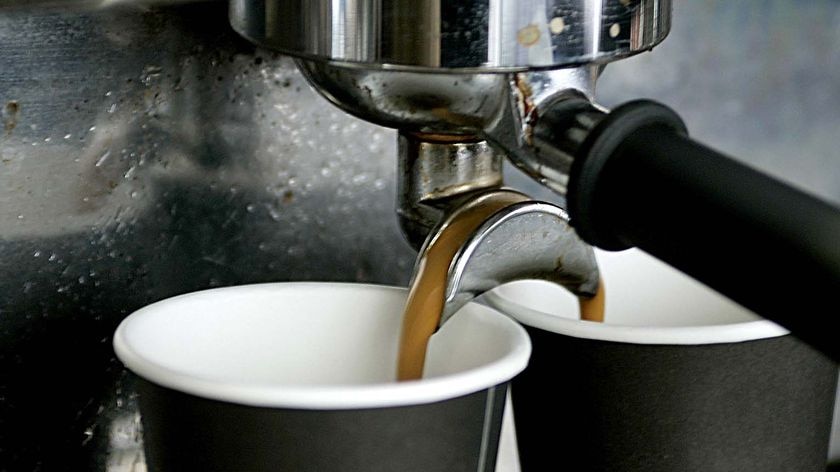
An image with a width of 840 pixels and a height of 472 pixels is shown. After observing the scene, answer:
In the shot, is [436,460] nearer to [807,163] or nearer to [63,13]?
[63,13]

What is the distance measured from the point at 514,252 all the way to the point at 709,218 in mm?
140

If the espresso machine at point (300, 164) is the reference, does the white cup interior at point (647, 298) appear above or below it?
below

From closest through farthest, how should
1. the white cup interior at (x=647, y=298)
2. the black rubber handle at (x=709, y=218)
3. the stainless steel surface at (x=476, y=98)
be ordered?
the black rubber handle at (x=709, y=218)
the stainless steel surface at (x=476, y=98)
the white cup interior at (x=647, y=298)

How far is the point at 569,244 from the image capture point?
461mm

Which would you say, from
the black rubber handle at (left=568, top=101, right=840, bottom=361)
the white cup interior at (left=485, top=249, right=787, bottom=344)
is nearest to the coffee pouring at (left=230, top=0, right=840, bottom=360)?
the black rubber handle at (left=568, top=101, right=840, bottom=361)

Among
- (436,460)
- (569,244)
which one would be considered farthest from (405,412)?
(569,244)

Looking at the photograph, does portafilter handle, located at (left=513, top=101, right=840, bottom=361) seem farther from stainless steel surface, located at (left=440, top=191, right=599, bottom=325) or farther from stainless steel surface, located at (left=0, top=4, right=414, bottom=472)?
stainless steel surface, located at (left=0, top=4, right=414, bottom=472)

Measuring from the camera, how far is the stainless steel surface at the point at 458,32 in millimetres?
360

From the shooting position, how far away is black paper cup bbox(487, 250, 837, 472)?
43 centimetres

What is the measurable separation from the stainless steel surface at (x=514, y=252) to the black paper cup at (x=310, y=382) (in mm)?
14

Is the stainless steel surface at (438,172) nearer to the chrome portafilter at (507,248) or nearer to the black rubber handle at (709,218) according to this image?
the chrome portafilter at (507,248)

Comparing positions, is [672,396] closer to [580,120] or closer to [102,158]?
[580,120]

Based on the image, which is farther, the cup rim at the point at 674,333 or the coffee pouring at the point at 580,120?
the cup rim at the point at 674,333

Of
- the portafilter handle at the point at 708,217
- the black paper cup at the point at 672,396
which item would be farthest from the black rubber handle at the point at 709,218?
the black paper cup at the point at 672,396
